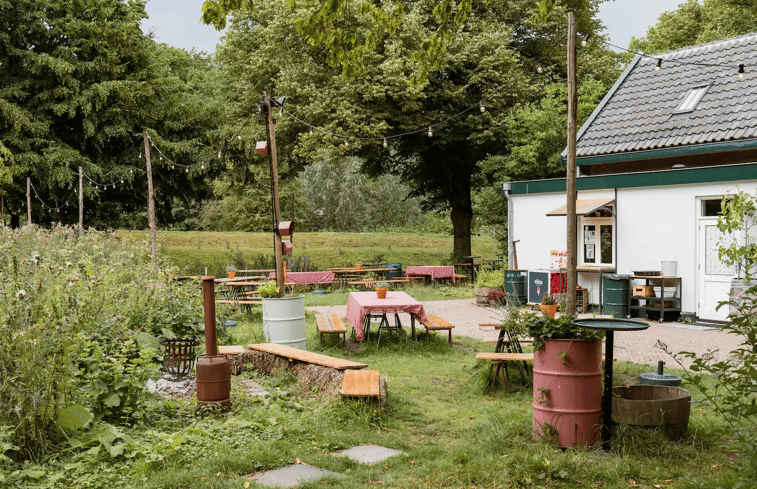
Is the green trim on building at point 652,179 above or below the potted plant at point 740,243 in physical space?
above

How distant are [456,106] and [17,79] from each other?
15805 mm

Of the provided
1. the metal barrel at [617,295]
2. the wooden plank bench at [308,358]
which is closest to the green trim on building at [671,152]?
the metal barrel at [617,295]

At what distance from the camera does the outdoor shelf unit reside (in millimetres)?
14852

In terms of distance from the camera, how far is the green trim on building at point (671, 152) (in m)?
15.4

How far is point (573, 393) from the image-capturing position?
591 centimetres

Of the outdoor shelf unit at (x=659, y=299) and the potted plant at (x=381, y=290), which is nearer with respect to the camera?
the potted plant at (x=381, y=290)

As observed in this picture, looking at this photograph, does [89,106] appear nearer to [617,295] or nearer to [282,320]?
[282,320]

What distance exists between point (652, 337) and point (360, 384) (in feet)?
24.1

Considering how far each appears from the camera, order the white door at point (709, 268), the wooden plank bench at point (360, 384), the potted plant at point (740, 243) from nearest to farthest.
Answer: the potted plant at point (740, 243)
the wooden plank bench at point (360, 384)
the white door at point (709, 268)

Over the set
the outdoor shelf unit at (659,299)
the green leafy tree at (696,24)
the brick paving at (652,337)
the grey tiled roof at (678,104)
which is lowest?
the brick paving at (652,337)

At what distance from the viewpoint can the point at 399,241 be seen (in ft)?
128

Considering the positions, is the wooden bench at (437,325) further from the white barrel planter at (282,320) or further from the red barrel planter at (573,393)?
the red barrel planter at (573,393)

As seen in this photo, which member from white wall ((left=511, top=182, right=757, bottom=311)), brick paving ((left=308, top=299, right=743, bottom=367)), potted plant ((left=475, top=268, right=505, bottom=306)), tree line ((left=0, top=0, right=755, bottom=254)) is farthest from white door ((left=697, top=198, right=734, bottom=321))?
tree line ((left=0, top=0, right=755, bottom=254))

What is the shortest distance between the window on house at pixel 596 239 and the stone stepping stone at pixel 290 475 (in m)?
12.7
